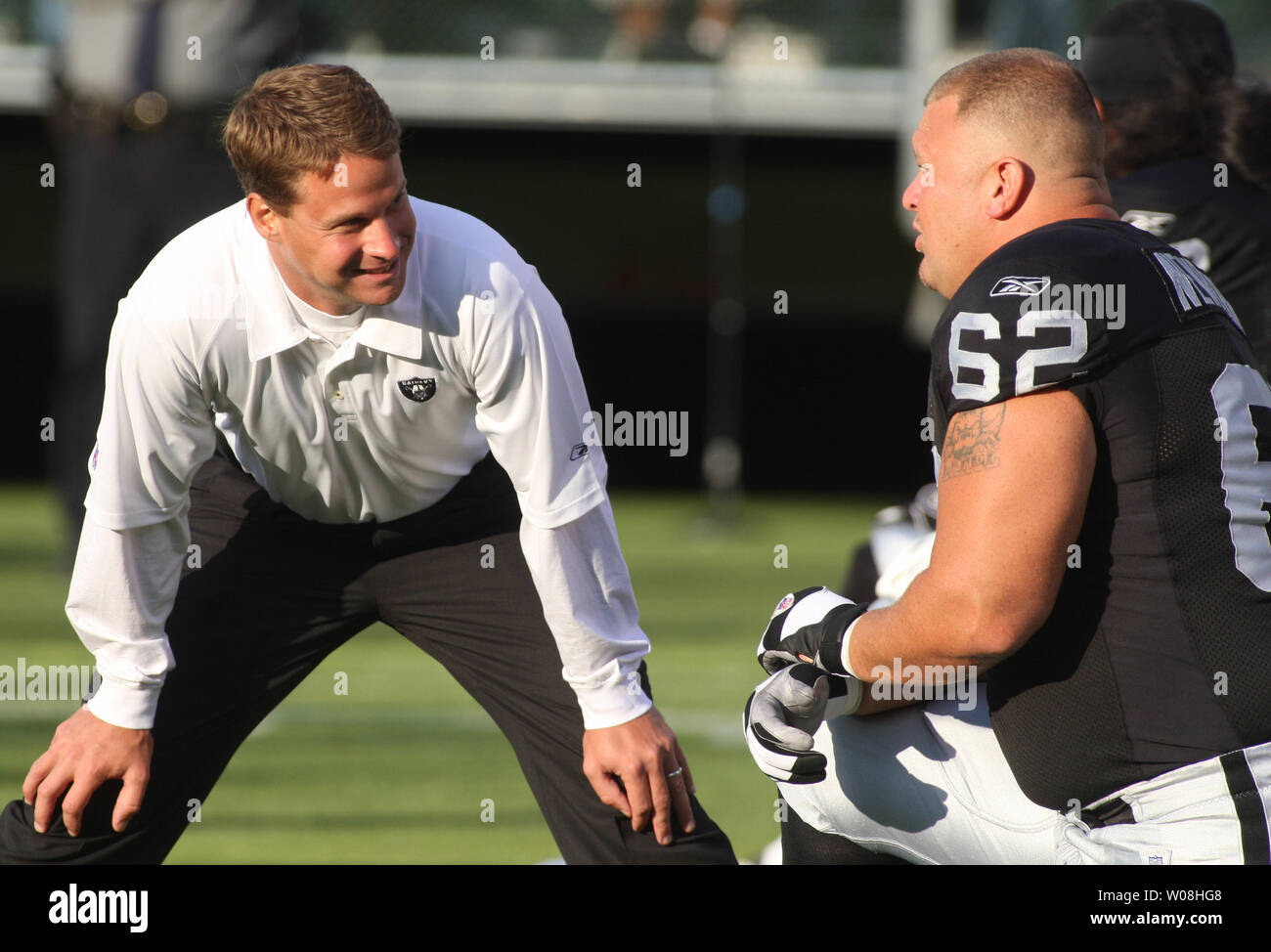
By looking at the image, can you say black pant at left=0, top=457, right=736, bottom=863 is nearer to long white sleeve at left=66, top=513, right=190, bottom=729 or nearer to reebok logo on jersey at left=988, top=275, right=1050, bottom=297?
long white sleeve at left=66, top=513, right=190, bottom=729

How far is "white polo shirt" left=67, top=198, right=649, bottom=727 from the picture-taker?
3090mm

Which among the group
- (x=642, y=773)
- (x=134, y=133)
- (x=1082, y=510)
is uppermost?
(x=134, y=133)

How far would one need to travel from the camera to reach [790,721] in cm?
302

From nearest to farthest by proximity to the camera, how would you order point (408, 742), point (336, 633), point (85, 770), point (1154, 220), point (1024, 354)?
point (1024, 354), point (85, 770), point (336, 633), point (1154, 220), point (408, 742)

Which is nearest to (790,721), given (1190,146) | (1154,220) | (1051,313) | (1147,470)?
(1147,470)

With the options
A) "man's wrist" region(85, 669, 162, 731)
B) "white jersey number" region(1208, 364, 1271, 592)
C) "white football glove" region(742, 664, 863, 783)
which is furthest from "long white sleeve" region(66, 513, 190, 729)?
"white jersey number" region(1208, 364, 1271, 592)

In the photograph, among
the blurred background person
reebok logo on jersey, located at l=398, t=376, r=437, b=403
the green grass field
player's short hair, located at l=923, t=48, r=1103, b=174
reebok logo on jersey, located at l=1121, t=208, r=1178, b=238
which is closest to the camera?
player's short hair, located at l=923, t=48, r=1103, b=174

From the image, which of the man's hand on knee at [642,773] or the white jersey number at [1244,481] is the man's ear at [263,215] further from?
the white jersey number at [1244,481]

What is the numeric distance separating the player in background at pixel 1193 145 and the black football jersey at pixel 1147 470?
132 centimetres

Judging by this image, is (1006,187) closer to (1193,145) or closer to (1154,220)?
(1154,220)

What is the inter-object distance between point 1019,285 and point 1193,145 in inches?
69.4

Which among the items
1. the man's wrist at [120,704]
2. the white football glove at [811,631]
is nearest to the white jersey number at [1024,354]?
the white football glove at [811,631]

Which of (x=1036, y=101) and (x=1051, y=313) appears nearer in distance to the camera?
(x=1051, y=313)

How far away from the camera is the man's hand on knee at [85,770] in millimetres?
3125
